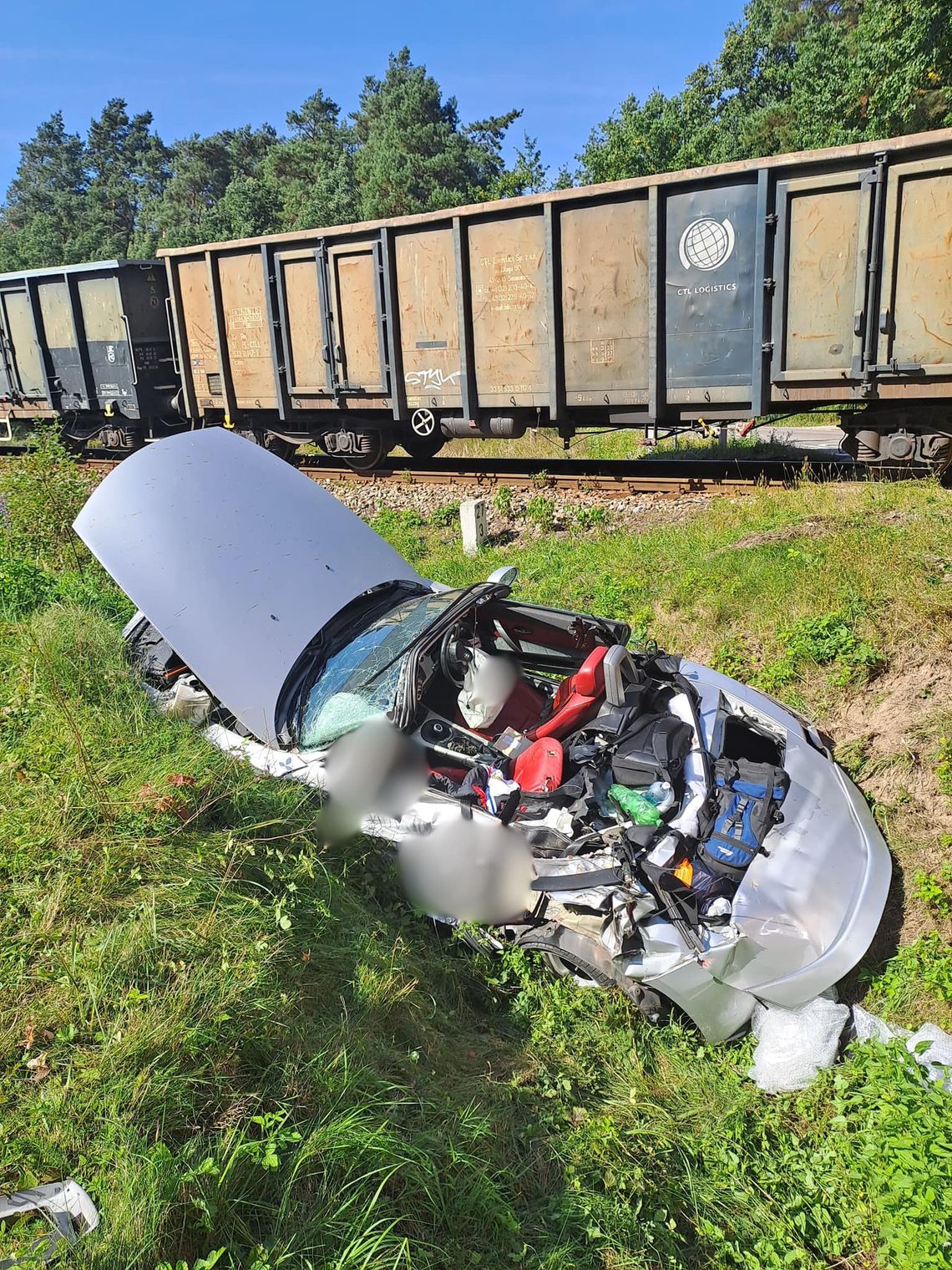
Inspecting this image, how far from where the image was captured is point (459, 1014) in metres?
3.44

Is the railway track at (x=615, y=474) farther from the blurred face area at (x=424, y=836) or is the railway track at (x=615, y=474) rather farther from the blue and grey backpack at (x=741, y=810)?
the blurred face area at (x=424, y=836)

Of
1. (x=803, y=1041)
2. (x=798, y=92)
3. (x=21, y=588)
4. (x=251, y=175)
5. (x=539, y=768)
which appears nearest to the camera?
(x=803, y=1041)

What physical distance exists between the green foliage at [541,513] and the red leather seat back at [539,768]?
4805 millimetres

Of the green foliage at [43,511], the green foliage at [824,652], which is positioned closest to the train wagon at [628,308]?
the green foliage at [824,652]

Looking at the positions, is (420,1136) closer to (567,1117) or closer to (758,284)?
(567,1117)

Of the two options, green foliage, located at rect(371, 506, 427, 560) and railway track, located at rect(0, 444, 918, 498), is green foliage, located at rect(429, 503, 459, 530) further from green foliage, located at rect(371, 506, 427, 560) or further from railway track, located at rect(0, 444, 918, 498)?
railway track, located at rect(0, 444, 918, 498)

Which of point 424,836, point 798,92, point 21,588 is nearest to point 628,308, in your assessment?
point 21,588

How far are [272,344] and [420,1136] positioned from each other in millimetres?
10279

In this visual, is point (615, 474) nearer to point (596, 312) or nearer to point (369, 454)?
point (596, 312)

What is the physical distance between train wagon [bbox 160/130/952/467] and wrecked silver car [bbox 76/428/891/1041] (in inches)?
180

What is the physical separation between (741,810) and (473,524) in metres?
5.16

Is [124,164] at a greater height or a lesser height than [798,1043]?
greater

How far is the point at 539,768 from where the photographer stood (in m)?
3.61

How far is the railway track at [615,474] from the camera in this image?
329 inches
